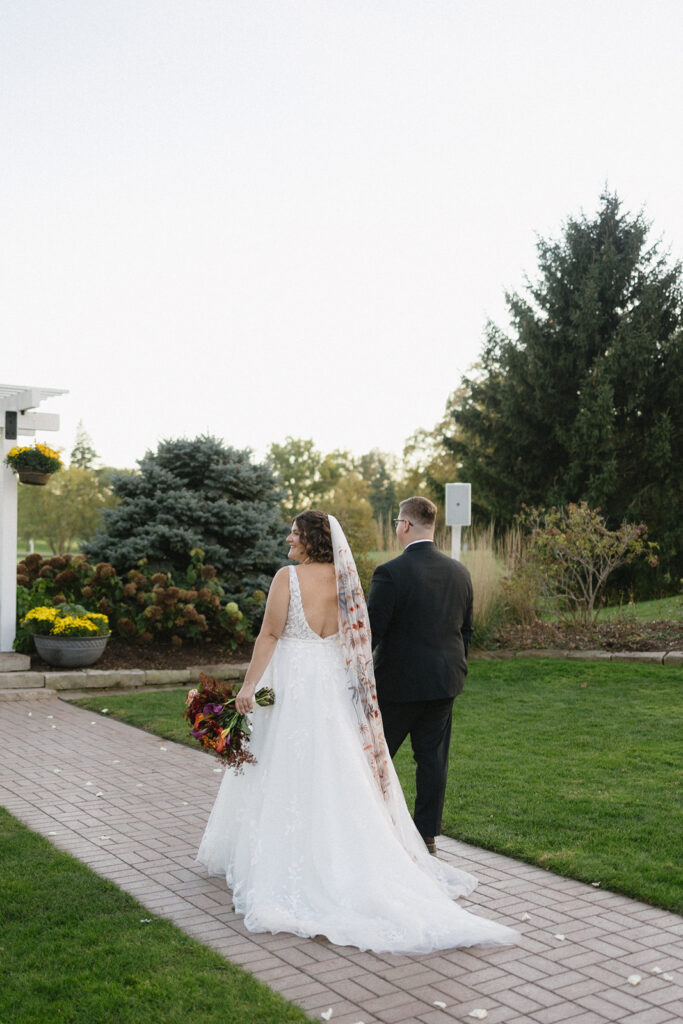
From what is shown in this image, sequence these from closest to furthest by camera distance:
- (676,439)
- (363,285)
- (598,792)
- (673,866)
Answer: (673,866) → (598,792) → (676,439) → (363,285)

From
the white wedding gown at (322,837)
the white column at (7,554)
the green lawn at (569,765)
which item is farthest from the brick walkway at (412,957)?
the white column at (7,554)

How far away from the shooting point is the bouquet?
460cm

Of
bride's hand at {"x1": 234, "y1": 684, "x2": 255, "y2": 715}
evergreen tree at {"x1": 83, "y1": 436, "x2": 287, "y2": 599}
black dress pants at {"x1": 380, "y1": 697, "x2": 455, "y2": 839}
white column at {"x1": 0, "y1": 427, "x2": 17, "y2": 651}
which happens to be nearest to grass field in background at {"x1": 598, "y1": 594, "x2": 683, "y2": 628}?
evergreen tree at {"x1": 83, "y1": 436, "x2": 287, "y2": 599}

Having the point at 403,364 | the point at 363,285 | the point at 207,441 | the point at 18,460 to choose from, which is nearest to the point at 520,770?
the point at 18,460

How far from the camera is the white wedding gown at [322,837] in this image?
405 centimetres

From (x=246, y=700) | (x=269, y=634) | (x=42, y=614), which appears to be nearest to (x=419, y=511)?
(x=269, y=634)

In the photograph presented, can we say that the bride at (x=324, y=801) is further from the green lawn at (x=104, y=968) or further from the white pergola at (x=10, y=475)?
the white pergola at (x=10, y=475)

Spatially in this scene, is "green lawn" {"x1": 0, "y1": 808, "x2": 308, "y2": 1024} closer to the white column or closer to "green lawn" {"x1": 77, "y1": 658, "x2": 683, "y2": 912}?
"green lawn" {"x1": 77, "y1": 658, "x2": 683, "y2": 912}

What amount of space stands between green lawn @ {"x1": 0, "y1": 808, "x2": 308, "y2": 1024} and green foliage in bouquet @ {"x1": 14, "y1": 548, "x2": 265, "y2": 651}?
7.47 m

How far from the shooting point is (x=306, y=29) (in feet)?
38.9

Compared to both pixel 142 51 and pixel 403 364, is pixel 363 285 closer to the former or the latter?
pixel 142 51

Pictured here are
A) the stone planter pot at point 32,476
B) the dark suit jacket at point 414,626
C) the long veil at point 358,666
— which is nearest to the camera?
the long veil at point 358,666

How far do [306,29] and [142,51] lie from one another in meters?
2.38

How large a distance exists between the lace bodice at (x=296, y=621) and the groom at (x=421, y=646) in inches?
15.6
